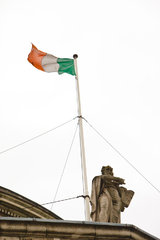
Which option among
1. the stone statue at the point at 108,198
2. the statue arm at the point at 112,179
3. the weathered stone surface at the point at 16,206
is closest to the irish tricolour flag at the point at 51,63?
the weathered stone surface at the point at 16,206

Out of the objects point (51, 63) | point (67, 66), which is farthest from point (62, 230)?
point (51, 63)

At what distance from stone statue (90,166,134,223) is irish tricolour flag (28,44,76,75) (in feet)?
24.7

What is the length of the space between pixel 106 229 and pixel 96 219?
91.6 inches

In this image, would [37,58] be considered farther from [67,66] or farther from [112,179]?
[112,179]

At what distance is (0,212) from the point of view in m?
18.9

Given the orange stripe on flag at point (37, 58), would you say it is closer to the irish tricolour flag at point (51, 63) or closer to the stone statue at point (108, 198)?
the irish tricolour flag at point (51, 63)

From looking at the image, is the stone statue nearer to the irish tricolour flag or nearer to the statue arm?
the statue arm

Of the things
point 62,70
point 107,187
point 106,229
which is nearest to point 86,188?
point 107,187

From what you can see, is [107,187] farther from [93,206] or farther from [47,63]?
[47,63]

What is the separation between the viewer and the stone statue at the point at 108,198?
44.4 feet

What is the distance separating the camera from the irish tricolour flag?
20.7m

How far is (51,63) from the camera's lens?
2091 cm

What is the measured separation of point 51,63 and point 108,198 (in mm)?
9093

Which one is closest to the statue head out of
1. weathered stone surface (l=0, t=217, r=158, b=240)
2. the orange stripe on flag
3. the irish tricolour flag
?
weathered stone surface (l=0, t=217, r=158, b=240)
